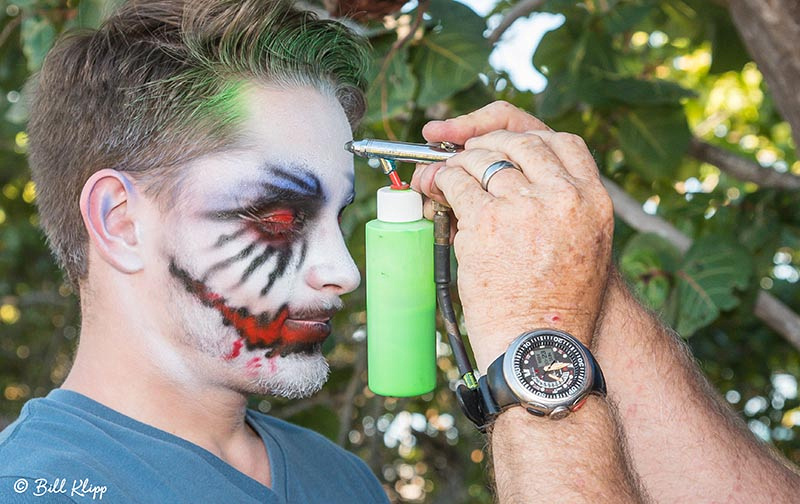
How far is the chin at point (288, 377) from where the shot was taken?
1569mm

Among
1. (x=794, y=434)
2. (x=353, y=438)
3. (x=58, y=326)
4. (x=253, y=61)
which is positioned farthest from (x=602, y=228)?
(x=58, y=326)

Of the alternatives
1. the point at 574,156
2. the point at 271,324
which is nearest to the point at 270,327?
the point at 271,324

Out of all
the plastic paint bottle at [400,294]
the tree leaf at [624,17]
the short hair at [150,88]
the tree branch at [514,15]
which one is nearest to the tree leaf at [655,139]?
the tree leaf at [624,17]

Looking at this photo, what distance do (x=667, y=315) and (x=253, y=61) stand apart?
1.20 metres

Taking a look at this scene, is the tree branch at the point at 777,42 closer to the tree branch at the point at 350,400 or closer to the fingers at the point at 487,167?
the fingers at the point at 487,167

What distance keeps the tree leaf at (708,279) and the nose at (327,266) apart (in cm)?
96

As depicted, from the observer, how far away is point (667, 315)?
225 cm

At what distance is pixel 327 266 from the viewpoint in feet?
5.18

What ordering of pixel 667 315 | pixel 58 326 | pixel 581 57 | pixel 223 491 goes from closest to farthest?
pixel 223 491
pixel 667 315
pixel 581 57
pixel 58 326

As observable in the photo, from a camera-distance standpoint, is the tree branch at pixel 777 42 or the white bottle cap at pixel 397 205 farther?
the tree branch at pixel 777 42

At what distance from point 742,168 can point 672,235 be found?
1.07 ft

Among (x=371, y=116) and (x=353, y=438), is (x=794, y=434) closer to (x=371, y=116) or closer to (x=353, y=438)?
(x=353, y=438)

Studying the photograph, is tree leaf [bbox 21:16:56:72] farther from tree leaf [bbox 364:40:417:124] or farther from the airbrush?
the airbrush

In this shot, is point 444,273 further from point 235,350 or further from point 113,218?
point 113,218
